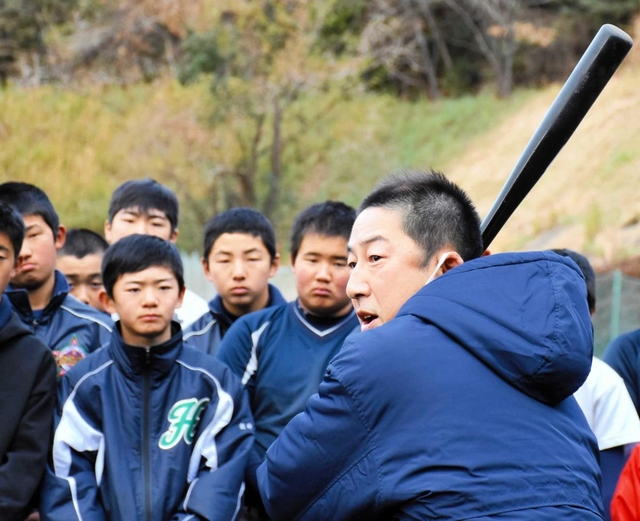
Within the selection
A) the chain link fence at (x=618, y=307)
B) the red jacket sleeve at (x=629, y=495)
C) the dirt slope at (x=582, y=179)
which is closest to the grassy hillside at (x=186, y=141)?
the dirt slope at (x=582, y=179)

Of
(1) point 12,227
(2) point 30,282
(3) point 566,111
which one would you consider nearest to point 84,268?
(2) point 30,282

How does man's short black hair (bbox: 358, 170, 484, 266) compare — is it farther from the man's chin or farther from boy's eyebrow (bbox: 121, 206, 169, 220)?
boy's eyebrow (bbox: 121, 206, 169, 220)

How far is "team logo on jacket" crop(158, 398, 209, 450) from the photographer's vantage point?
351 cm

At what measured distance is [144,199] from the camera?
16.5 ft

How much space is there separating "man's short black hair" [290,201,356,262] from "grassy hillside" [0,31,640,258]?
502 inches

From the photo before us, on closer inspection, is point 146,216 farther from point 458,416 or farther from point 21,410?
point 458,416

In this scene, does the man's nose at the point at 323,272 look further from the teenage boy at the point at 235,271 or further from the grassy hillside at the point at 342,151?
the grassy hillside at the point at 342,151

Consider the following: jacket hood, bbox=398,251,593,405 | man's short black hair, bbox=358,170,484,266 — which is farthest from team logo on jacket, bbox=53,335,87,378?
jacket hood, bbox=398,251,593,405

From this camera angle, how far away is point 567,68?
28234mm

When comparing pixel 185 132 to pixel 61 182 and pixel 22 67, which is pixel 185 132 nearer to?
pixel 61 182

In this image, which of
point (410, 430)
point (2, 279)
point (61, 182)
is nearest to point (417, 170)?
point (410, 430)

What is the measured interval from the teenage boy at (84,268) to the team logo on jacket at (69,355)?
1.06 metres

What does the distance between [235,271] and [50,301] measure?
0.91 m

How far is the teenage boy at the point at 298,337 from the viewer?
151 inches
